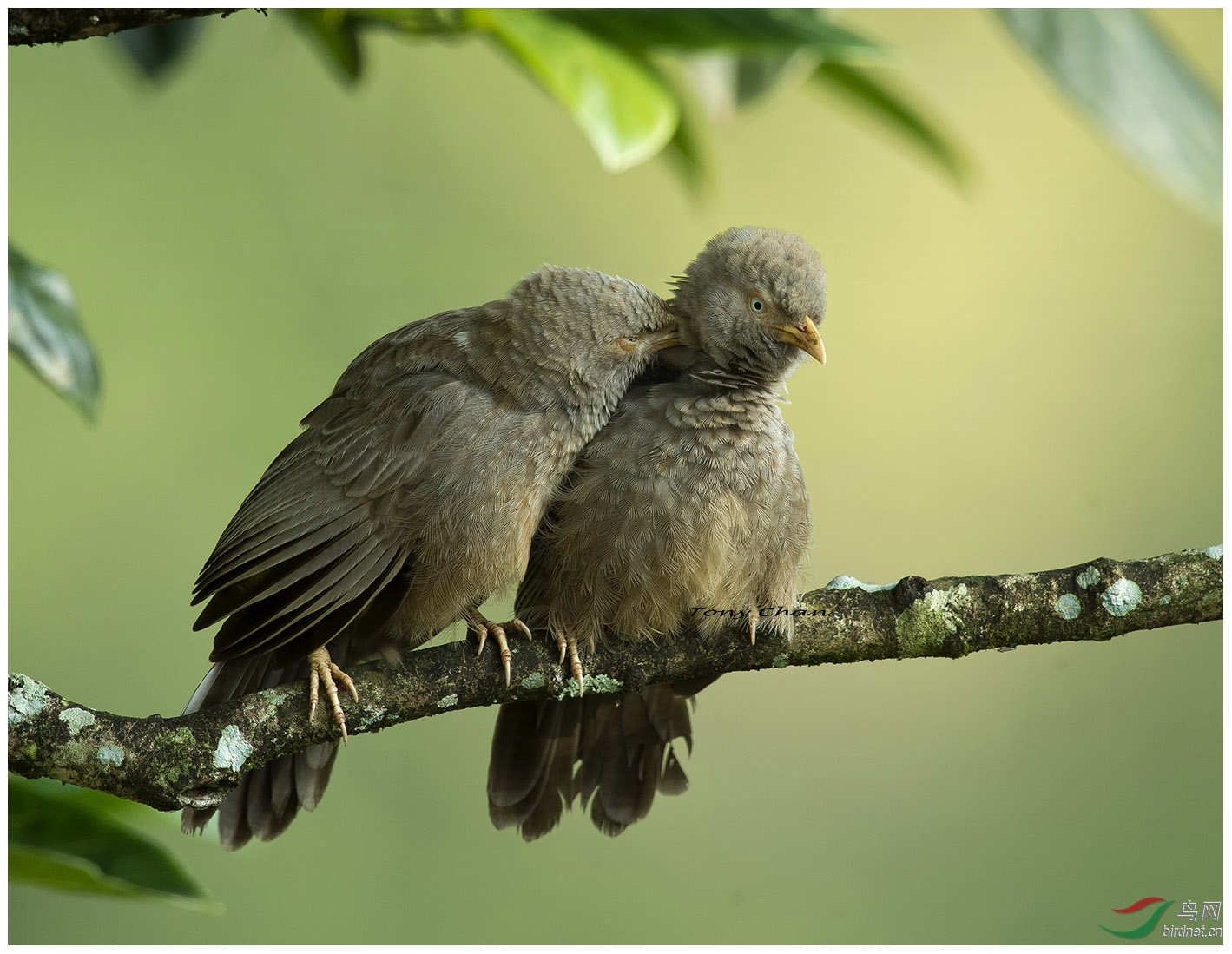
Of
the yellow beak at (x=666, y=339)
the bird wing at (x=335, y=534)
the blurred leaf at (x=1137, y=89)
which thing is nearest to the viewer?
the blurred leaf at (x=1137, y=89)

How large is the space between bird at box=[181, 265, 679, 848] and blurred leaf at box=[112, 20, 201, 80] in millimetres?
762

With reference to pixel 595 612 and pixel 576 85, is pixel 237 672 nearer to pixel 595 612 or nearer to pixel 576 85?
pixel 595 612

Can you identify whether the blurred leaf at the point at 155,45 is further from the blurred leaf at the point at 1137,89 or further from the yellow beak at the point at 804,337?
the blurred leaf at the point at 1137,89

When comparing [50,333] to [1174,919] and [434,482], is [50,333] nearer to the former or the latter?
[434,482]

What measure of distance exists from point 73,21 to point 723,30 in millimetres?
853

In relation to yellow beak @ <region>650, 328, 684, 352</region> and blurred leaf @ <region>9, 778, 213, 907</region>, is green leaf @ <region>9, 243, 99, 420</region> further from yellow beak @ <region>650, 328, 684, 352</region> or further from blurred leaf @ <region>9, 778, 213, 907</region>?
yellow beak @ <region>650, 328, 684, 352</region>

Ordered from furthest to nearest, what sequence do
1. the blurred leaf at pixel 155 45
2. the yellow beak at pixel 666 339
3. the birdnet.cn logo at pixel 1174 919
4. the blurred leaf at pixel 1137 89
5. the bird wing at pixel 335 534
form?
the blurred leaf at pixel 155 45 < the birdnet.cn logo at pixel 1174 919 < the yellow beak at pixel 666 339 < the bird wing at pixel 335 534 < the blurred leaf at pixel 1137 89

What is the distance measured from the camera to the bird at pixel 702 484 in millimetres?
1744

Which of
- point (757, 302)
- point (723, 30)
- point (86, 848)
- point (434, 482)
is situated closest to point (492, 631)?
point (434, 482)

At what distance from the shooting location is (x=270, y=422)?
361cm

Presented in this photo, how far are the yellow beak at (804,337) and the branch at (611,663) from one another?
343 millimetres

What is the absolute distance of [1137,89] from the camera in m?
1.69

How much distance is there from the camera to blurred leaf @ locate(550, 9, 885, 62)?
154cm

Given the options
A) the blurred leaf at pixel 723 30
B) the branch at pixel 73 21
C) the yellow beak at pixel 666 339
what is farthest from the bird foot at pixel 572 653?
the branch at pixel 73 21
